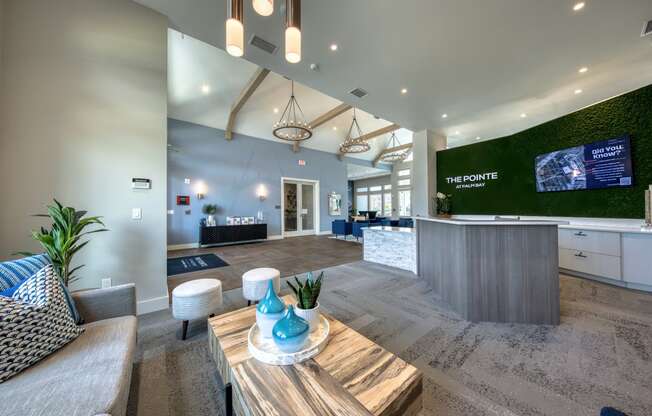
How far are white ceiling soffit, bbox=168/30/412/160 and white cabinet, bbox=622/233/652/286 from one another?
24.2 ft

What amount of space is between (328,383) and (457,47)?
387 centimetres

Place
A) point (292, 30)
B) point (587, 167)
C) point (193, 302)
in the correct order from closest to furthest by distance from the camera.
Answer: point (292, 30)
point (193, 302)
point (587, 167)

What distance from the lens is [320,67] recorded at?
127 inches

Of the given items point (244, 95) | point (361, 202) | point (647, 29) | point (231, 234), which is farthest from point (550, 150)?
point (361, 202)

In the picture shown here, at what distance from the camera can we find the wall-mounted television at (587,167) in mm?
3273

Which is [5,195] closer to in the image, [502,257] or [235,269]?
[235,269]

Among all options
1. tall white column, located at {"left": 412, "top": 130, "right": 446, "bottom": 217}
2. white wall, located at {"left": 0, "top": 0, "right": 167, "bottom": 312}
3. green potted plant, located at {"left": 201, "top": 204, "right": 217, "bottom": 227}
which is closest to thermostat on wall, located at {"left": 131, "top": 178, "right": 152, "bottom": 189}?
white wall, located at {"left": 0, "top": 0, "right": 167, "bottom": 312}

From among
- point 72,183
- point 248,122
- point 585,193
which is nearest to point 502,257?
point 585,193

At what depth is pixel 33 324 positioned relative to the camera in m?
1.12

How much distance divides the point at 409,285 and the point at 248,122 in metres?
7.11

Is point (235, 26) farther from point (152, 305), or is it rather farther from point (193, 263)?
point (193, 263)

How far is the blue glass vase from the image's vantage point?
3.69 ft

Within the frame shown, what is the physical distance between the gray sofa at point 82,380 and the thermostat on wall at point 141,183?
1647 mm

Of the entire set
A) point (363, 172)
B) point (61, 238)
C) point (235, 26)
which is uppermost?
point (363, 172)
